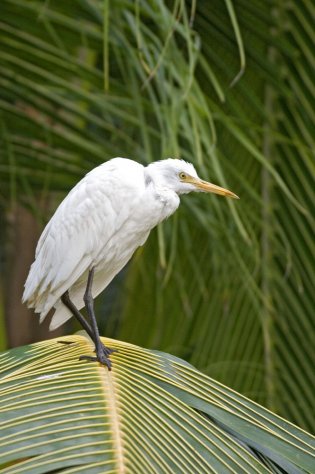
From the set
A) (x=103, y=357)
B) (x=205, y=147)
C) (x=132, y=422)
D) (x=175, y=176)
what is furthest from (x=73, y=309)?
(x=132, y=422)

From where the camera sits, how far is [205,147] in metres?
2.35

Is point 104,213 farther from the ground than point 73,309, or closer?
farther from the ground

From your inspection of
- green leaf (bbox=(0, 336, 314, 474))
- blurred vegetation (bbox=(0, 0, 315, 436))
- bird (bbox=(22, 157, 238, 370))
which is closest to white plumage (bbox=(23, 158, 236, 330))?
bird (bbox=(22, 157, 238, 370))

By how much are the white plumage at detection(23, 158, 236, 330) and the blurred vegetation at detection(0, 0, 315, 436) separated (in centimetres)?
17

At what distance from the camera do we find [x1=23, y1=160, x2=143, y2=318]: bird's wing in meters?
1.96

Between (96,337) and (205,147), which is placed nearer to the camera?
(96,337)

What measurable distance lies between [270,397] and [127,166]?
3.64 feet

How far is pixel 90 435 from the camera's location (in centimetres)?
128

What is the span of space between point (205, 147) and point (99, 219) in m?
0.42

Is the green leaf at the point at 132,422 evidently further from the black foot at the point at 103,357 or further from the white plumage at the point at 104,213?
the white plumage at the point at 104,213

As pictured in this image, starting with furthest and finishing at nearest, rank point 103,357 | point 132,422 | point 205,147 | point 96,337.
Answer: point 205,147, point 96,337, point 103,357, point 132,422

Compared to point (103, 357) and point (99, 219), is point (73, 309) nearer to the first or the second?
point (99, 219)

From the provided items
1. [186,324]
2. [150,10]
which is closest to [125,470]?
[150,10]

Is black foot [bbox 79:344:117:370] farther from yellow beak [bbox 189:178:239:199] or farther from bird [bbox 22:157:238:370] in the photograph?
yellow beak [bbox 189:178:239:199]
